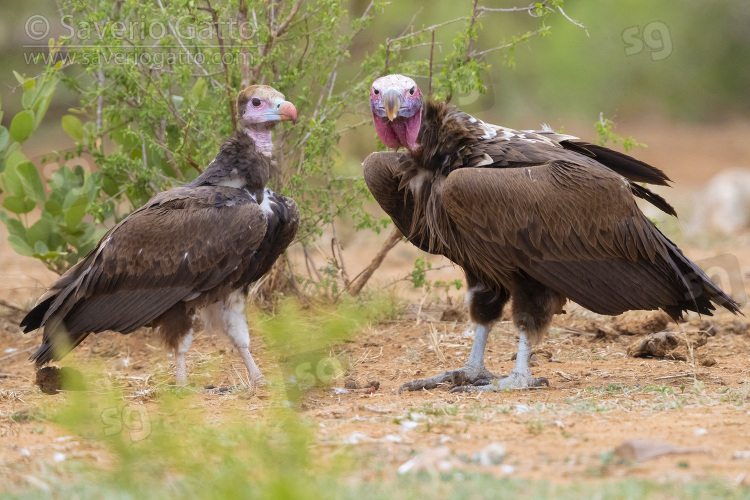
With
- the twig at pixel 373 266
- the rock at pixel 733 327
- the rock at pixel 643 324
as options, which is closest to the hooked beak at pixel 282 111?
the twig at pixel 373 266

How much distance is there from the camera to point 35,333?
24.0 feet

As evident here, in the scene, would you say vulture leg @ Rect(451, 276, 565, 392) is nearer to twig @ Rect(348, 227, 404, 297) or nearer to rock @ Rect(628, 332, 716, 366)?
rock @ Rect(628, 332, 716, 366)

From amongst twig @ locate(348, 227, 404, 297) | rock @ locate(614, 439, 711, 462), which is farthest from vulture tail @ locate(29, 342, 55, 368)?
rock @ locate(614, 439, 711, 462)

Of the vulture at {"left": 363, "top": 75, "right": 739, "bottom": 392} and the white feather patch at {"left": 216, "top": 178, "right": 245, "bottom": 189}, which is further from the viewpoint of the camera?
the white feather patch at {"left": 216, "top": 178, "right": 245, "bottom": 189}

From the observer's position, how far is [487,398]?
4.90 meters

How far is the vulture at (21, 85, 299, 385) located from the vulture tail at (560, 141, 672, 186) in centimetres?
179

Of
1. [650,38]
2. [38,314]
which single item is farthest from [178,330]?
[650,38]

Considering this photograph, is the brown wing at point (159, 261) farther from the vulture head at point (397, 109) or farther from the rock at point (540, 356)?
the rock at point (540, 356)

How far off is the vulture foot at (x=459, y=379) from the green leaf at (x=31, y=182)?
132 inches

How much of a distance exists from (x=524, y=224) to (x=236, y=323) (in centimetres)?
190

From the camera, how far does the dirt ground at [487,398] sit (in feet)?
11.2

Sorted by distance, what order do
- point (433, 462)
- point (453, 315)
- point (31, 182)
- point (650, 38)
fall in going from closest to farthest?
point (433, 462) < point (31, 182) < point (453, 315) < point (650, 38)

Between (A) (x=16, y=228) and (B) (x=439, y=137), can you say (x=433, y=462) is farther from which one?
(A) (x=16, y=228)

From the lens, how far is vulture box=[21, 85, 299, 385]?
17.4ft
